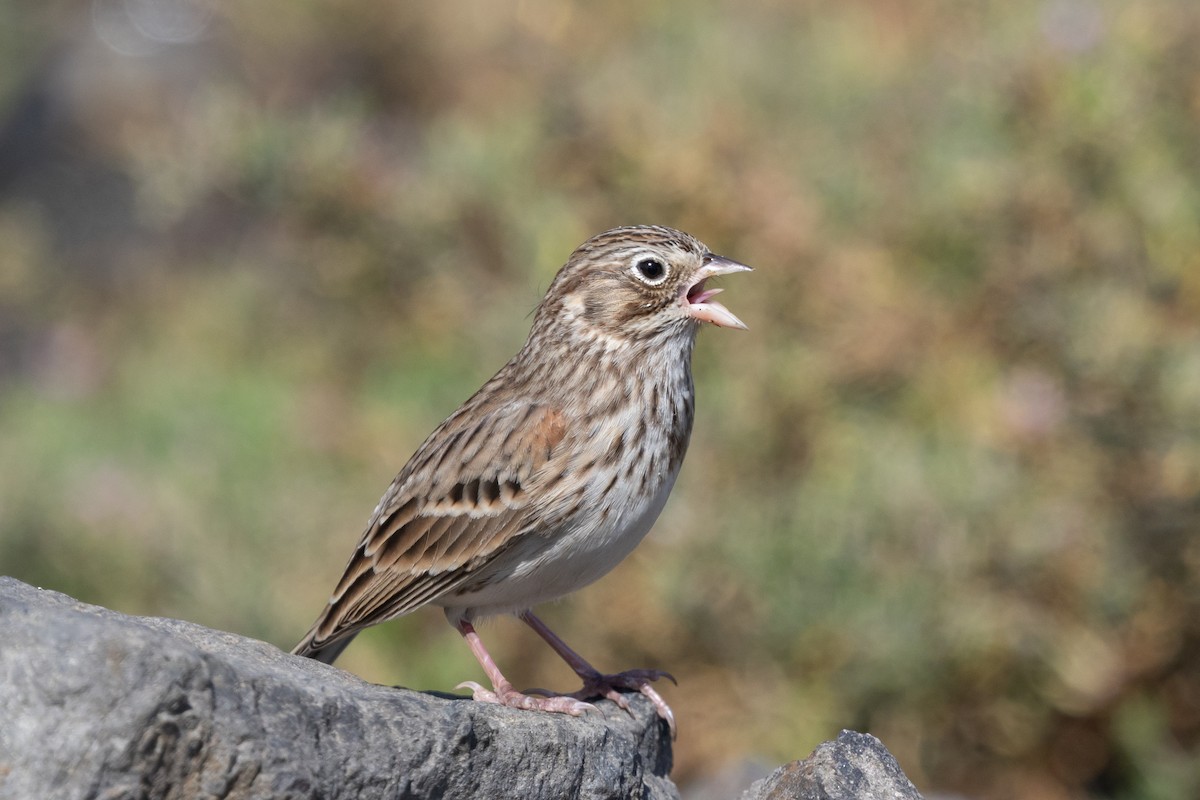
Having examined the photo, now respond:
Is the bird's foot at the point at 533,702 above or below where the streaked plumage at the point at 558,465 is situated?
below

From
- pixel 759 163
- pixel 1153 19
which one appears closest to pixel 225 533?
pixel 759 163

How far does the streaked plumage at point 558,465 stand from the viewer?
4.79 metres

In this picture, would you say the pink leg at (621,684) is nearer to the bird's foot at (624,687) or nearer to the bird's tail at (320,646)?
the bird's foot at (624,687)

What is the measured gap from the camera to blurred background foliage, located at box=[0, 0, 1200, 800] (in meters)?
7.02

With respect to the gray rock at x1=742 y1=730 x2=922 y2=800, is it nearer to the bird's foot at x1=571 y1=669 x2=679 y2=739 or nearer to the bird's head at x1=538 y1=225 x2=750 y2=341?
the bird's foot at x1=571 y1=669 x2=679 y2=739

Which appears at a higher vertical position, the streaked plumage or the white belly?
the streaked plumage

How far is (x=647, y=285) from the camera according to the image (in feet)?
16.8

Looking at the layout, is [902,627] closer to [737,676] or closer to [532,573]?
[737,676]

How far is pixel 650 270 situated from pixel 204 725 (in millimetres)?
2363

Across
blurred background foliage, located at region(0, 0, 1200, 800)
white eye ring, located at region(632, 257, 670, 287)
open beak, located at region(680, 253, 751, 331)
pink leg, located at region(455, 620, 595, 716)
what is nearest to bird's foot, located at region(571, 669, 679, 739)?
pink leg, located at region(455, 620, 595, 716)

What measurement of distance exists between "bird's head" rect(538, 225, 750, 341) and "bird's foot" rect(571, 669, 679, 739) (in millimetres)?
1050

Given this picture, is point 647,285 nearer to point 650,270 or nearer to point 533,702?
point 650,270

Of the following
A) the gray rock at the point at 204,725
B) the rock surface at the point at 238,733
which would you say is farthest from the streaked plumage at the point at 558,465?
the gray rock at the point at 204,725

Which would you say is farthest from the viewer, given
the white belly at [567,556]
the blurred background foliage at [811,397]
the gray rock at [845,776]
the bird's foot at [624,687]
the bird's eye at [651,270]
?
the blurred background foliage at [811,397]
